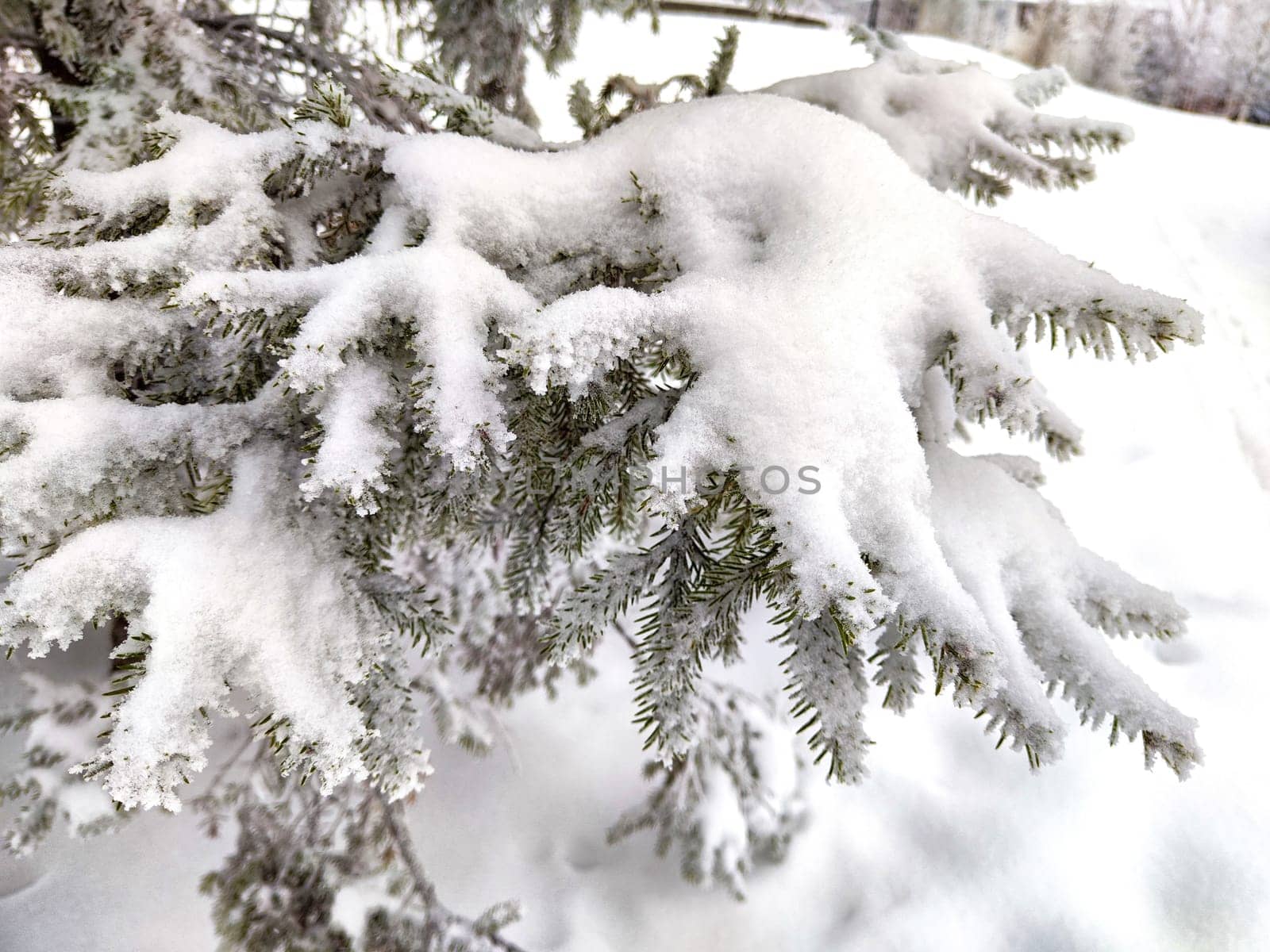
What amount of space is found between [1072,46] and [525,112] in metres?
11.4

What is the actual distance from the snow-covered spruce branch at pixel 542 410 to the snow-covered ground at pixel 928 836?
0.79 ft

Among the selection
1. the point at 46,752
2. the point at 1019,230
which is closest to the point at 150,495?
the point at 46,752

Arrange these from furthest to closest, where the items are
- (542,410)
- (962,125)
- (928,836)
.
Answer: (928,836), (962,125), (542,410)

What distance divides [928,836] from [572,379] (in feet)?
8.54

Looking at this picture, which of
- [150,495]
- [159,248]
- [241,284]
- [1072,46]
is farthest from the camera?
[1072,46]

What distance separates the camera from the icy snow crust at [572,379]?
3.02 feet

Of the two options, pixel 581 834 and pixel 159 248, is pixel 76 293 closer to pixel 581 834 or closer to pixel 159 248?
pixel 159 248

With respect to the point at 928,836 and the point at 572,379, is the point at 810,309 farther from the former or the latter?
the point at 928,836

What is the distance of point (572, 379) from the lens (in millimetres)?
962

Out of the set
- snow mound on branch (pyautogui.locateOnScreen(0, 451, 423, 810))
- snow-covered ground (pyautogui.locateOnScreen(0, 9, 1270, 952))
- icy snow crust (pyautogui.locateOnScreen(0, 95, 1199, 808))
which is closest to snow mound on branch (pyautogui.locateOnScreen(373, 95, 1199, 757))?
icy snow crust (pyautogui.locateOnScreen(0, 95, 1199, 808))

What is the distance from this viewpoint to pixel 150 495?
3.80 ft

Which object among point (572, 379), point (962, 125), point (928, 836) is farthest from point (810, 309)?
point (928, 836)

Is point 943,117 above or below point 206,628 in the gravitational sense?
above

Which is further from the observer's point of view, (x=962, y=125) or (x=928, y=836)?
(x=928, y=836)
